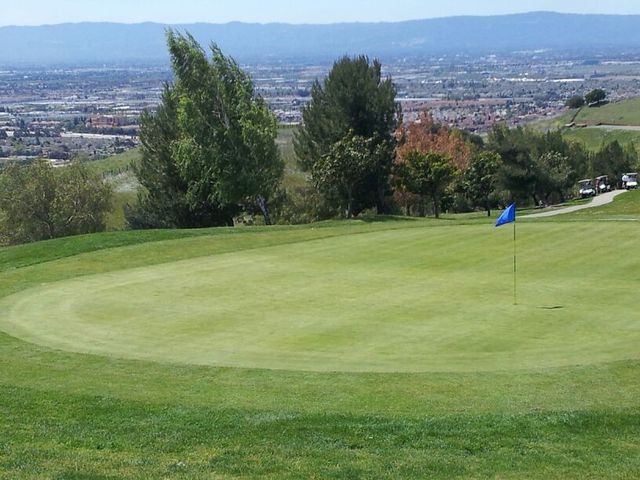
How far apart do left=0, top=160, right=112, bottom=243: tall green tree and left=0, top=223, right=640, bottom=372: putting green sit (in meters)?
31.3

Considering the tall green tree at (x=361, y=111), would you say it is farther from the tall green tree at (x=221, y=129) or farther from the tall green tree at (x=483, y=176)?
the tall green tree at (x=221, y=129)

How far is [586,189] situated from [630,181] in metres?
3.88

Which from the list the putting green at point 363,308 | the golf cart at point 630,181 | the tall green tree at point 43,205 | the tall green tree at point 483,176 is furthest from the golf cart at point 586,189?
the putting green at point 363,308

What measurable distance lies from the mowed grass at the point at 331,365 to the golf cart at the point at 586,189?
51.7 metres

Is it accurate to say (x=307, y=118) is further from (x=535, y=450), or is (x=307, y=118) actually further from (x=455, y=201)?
(x=535, y=450)

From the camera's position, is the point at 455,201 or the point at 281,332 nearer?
the point at 281,332

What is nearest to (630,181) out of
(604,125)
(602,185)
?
(602,185)

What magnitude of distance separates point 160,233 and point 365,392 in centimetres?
2148

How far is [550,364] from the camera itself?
1788 centimetres

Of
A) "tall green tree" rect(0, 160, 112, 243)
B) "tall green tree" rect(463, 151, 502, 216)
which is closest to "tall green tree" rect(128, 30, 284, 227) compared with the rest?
"tall green tree" rect(0, 160, 112, 243)

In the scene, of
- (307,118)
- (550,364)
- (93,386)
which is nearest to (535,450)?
(550,364)

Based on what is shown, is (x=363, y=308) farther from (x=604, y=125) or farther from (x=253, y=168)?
(x=604, y=125)

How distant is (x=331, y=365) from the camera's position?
58.9ft

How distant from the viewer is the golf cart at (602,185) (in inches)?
3342
